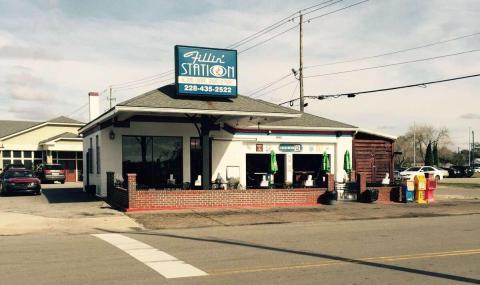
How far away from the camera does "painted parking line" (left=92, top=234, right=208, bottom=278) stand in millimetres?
8273

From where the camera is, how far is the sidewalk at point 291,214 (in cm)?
1633

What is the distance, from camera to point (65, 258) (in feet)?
31.6

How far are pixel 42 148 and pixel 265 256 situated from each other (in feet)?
134

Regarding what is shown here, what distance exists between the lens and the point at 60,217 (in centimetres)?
1727

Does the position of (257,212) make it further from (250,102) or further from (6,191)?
(6,191)

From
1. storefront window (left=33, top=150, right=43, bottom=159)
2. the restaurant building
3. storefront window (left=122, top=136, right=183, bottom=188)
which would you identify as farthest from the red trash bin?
storefront window (left=33, top=150, right=43, bottom=159)

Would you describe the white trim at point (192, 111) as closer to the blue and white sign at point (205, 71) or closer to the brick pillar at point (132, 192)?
the blue and white sign at point (205, 71)

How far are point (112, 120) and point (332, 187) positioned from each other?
Result: 33.9ft

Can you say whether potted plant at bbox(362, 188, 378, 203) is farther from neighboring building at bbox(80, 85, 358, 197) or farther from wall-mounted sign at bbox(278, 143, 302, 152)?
wall-mounted sign at bbox(278, 143, 302, 152)

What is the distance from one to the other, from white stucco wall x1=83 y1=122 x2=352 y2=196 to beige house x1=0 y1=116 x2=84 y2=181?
16276mm

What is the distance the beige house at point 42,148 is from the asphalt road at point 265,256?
33244 mm

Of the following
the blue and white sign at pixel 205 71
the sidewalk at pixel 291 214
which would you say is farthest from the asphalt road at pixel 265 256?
the blue and white sign at pixel 205 71

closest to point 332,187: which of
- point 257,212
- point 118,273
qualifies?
point 257,212

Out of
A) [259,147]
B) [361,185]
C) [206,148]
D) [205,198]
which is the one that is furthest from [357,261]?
[259,147]
